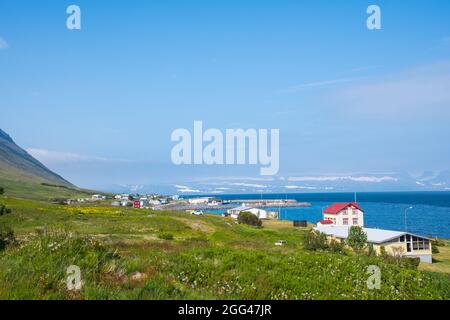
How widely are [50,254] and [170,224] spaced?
1936 inches

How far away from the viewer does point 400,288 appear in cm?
1140

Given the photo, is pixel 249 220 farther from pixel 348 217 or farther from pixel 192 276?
pixel 192 276

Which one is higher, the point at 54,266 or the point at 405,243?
the point at 54,266

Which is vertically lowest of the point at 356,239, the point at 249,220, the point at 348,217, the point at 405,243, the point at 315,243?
the point at 249,220

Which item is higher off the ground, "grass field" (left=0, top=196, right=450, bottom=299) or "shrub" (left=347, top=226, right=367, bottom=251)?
"grass field" (left=0, top=196, right=450, bottom=299)

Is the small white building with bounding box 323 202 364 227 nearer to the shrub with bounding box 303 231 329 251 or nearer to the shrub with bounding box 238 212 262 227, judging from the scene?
the shrub with bounding box 238 212 262 227

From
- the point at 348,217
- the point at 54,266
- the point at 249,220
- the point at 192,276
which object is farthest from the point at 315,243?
the point at 249,220

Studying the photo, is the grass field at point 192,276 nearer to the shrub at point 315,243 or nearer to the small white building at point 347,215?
the shrub at point 315,243

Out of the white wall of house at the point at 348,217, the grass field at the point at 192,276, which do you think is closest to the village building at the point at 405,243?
the white wall of house at the point at 348,217

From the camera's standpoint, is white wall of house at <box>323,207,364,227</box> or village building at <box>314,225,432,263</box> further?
white wall of house at <box>323,207,364,227</box>

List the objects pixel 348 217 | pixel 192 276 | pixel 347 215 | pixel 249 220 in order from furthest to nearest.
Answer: pixel 249 220, pixel 347 215, pixel 348 217, pixel 192 276

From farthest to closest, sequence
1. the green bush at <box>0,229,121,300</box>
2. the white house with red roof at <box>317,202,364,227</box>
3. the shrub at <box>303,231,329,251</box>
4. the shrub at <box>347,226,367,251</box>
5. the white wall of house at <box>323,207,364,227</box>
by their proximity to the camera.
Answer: the white wall of house at <box>323,207,364,227</box>, the white house with red roof at <box>317,202,364,227</box>, the shrub at <box>347,226,367,251</box>, the shrub at <box>303,231,329,251</box>, the green bush at <box>0,229,121,300</box>

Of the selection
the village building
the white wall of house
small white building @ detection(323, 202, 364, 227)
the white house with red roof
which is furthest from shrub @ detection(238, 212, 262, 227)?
the village building

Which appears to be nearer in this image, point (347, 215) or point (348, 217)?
point (348, 217)
